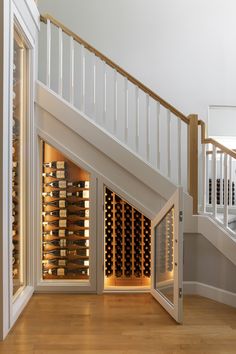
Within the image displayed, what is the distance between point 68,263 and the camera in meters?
5.16

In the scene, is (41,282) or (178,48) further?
(178,48)

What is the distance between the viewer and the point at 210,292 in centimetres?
490

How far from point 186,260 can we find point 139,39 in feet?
11.7

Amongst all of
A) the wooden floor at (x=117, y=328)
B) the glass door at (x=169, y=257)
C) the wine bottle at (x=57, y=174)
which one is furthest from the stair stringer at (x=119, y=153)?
the wooden floor at (x=117, y=328)

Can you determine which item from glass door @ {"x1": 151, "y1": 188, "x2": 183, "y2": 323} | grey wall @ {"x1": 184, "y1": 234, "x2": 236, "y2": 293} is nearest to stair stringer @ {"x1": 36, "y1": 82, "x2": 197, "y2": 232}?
grey wall @ {"x1": 184, "y1": 234, "x2": 236, "y2": 293}

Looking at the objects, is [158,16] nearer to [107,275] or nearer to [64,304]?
[107,275]

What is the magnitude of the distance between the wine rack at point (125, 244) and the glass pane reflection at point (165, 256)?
12.4 inches

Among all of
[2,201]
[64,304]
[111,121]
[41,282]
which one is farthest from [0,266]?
[111,121]

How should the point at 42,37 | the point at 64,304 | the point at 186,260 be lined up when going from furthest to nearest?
the point at 42,37, the point at 186,260, the point at 64,304

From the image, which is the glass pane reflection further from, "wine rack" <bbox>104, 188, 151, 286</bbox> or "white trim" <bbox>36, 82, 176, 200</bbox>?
"white trim" <bbox>36, 82, 176, 200</bbox>

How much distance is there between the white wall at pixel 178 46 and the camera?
671cm

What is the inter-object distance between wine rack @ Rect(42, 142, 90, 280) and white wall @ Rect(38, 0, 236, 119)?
91.9 inches

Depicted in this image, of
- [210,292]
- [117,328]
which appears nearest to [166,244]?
[210,292]

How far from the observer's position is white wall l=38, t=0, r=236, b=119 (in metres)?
6.71
